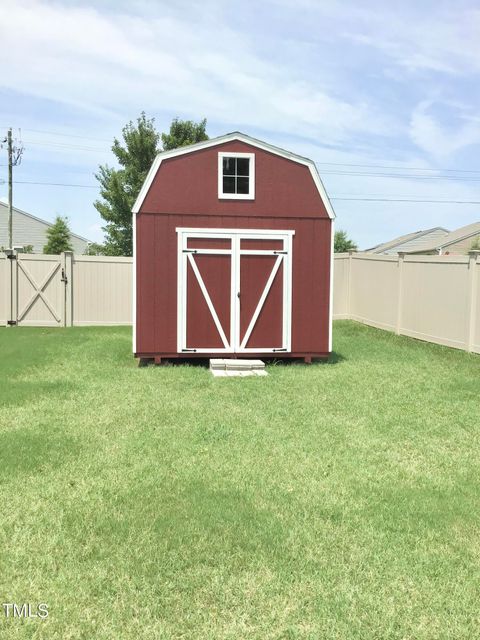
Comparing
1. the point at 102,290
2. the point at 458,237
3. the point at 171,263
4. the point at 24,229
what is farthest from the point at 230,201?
the point at 24,229

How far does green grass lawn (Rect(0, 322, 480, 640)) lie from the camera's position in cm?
241

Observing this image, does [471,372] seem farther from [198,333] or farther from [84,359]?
[84,359]

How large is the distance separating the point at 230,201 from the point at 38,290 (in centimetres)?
715

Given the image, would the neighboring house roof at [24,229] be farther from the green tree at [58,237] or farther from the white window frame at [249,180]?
the white window frame at [249,180]

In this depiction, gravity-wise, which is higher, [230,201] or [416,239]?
[416,239]

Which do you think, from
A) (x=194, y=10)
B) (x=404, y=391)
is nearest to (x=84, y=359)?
(x=404, y=391)

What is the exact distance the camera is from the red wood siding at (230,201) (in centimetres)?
857

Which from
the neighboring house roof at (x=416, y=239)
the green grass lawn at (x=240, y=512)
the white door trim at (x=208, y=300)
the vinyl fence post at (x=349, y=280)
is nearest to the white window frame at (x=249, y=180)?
the white door trim at (x=208, y=300)

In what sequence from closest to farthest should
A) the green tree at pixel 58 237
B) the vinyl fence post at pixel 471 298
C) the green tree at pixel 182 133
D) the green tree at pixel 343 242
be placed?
the vinyl fence post at pixel 471 298
the green tree at pixel 182 133
the green tree at pixel 58 237
the green tree at pixel 343 242

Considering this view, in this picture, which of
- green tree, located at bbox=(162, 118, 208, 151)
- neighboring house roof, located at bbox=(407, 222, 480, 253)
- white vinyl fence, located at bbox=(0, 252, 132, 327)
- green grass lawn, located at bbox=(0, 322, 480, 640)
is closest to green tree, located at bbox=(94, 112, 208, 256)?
green tree, located at bbox=(162, 118, 208, 151)

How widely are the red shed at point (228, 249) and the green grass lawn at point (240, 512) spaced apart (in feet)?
7.17

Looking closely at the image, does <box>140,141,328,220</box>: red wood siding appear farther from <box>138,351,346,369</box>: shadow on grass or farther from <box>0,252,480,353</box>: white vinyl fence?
<box>0,252,480,353</box>: white vinyl fence

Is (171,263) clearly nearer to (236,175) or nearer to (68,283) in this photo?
(236,175)

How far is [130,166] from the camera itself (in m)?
24.8
